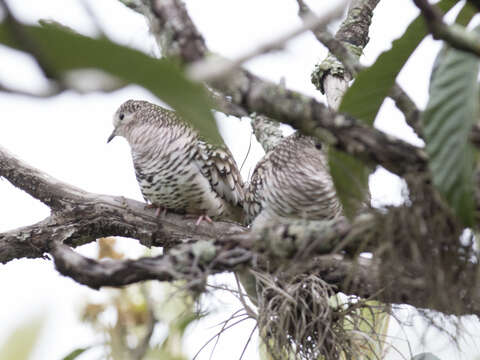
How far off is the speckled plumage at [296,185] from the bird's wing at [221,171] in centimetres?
38

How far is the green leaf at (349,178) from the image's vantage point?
948 mm

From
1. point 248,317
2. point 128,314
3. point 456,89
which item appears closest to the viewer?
point 456,89

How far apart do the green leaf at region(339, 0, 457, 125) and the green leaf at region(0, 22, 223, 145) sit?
58cm

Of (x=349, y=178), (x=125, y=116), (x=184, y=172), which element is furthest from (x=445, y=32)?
(x=125, y=116)

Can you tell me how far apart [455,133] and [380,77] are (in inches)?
13.7

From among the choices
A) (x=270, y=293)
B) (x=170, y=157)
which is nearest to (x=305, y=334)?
(x=270, y=293)

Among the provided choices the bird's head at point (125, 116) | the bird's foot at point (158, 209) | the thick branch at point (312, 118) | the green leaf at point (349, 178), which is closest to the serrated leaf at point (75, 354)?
the bird's foot at point (158, 209)

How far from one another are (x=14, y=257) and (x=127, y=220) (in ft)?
1.25

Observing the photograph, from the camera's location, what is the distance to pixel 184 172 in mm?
2332

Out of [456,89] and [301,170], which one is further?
[301,170]

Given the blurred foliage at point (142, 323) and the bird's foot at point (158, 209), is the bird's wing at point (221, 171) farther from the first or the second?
the blurred foliage at point (142, 323)

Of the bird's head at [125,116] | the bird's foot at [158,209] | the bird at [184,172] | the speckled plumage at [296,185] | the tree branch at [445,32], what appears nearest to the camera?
the tree branch at [445,32]

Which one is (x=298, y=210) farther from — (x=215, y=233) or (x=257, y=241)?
(x=257, y=241)

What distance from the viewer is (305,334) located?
5.35ft
